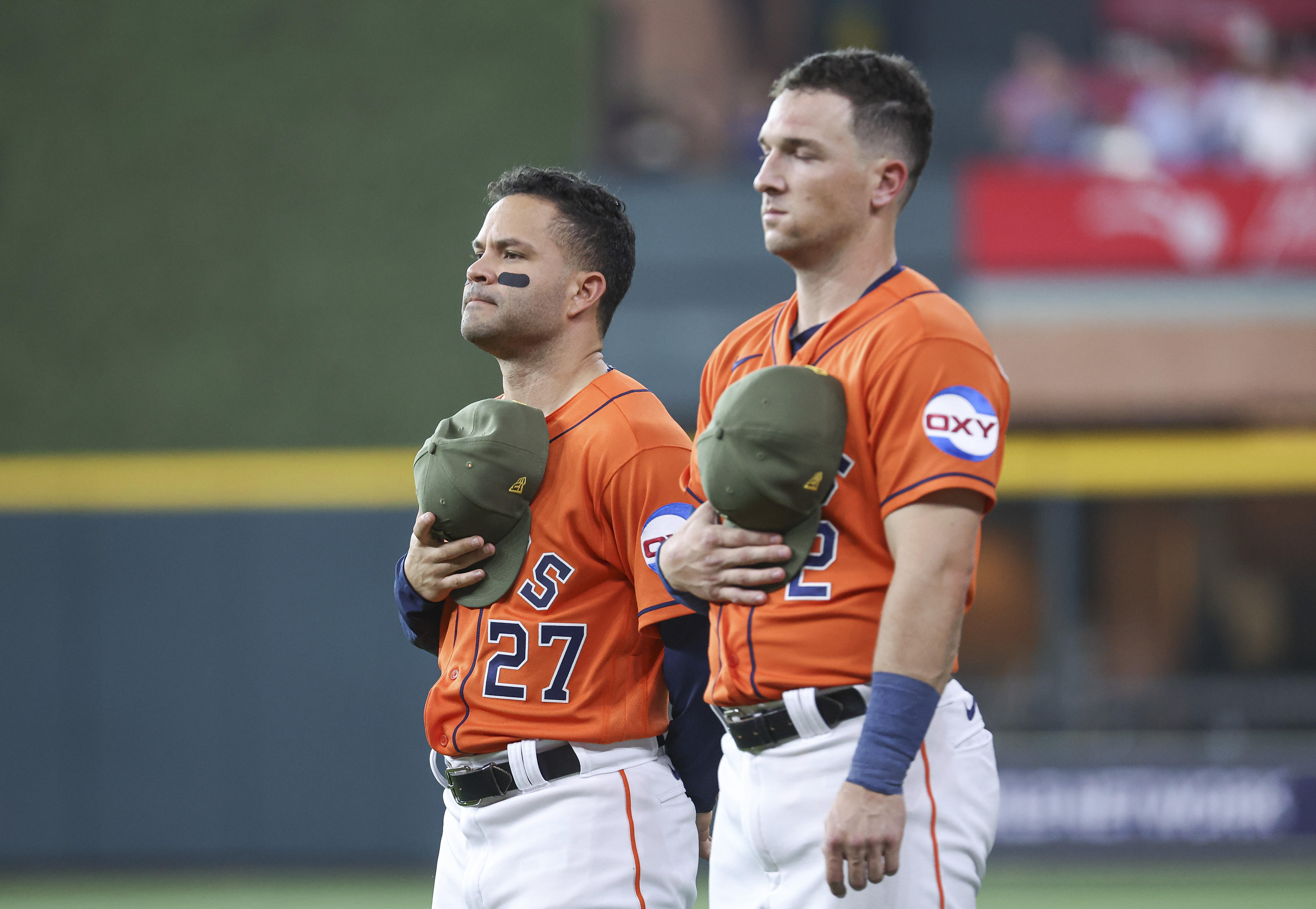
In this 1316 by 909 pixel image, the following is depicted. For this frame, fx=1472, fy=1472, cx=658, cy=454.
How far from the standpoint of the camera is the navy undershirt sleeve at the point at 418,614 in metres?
3.22

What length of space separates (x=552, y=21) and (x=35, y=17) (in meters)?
4.00

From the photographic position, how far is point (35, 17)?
11.4m

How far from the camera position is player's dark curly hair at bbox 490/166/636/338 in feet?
10.8

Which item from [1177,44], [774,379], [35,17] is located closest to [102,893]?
[35,17]

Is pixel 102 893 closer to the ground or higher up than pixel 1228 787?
closer to the ground

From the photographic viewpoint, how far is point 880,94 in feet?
8.84

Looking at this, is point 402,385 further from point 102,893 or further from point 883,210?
point 883,210

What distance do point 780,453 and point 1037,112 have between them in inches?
371

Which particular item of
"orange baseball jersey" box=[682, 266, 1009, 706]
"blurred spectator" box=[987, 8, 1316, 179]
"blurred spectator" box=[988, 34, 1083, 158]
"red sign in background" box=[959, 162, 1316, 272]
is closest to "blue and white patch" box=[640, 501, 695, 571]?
"orange baseball jersey" box=[682, 266, 1009, 706]

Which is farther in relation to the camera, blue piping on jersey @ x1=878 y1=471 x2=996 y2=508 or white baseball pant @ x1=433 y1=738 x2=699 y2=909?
white baseball pant @ x1=433 y1=738 x2=699 y2=909

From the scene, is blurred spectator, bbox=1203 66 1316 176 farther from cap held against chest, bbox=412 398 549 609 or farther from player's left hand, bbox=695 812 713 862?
cap held against chest, bbox=412 398 549 609

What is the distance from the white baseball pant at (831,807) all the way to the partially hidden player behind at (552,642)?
40 cm

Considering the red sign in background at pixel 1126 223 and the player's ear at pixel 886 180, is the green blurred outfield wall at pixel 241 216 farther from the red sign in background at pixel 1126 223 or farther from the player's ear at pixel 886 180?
the player's ear at pixel 886 180

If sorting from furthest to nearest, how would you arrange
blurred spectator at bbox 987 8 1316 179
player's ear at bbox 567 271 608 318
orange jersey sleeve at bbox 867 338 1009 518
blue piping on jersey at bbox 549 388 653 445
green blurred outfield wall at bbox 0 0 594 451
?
green blurred outfield wall at bbox 0 0 594 451 → blurred spectator at bbox 987 8 1316 179 → player's ear at bbox 567 271 608 318 → blue piping on jersey at bbox 549 388 653 445 → orange jersey sleeve at bbox 867 338 1009 518
